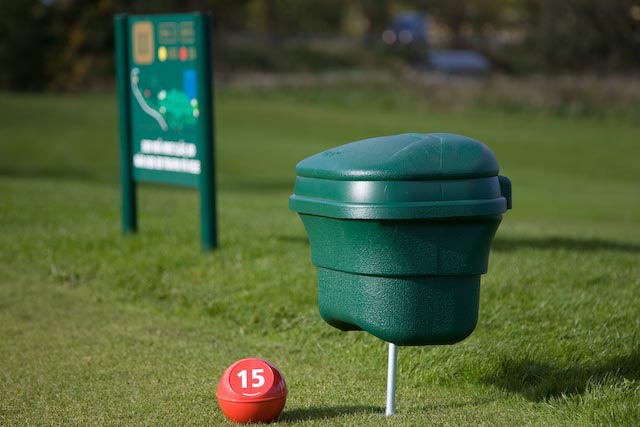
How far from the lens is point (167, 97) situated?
26.5 ft

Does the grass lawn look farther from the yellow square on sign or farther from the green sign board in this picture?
the yellow square on sign

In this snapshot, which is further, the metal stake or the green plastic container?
the metal stake

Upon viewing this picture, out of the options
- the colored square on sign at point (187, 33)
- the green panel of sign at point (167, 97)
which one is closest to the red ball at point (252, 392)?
the green panel of sign at point (167, 97)

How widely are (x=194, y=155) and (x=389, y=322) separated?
4.22 meters

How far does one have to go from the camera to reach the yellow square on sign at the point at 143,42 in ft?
27.1

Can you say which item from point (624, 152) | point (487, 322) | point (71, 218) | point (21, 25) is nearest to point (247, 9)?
point (21, 25)

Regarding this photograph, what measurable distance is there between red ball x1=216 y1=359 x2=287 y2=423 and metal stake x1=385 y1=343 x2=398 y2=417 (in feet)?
1.64

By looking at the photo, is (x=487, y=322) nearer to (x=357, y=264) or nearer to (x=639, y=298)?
(x=639, y=298)

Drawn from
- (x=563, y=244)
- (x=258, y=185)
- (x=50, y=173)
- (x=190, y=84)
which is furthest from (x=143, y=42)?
(x=50, y=173)

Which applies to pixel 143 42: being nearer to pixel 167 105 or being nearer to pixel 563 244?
pixel 167 105

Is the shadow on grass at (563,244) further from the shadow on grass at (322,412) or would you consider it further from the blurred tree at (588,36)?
the blurred tree at (588,36)

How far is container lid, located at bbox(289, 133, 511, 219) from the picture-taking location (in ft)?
12.2

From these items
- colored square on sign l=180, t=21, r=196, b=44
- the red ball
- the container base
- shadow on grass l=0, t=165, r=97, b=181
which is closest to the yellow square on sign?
colored square on sign l=180, t=21, r=196, b=44

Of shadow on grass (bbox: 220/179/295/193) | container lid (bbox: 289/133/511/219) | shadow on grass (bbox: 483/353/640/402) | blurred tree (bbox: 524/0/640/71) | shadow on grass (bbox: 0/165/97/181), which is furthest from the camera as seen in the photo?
blurred tree (bbox: 524/0/640/71)
